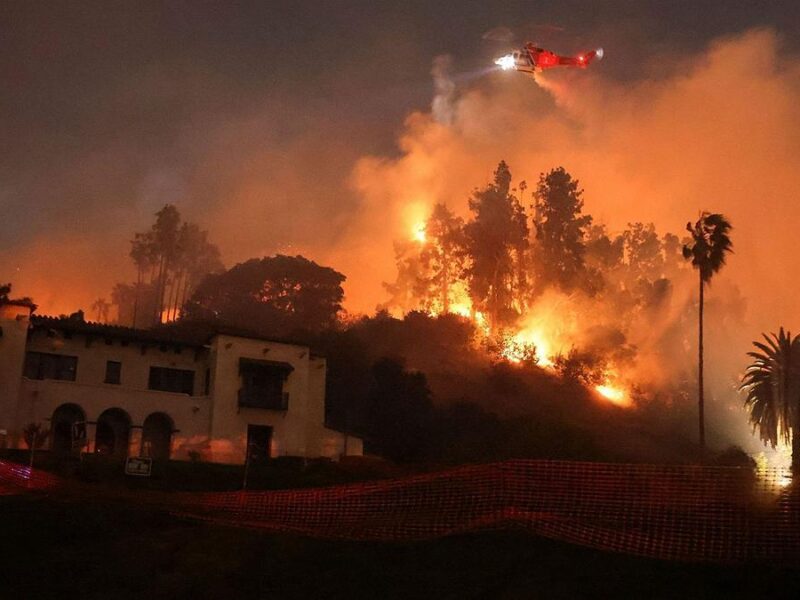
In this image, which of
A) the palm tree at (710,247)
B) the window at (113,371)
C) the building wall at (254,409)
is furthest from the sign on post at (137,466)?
the palm tree at (710,247)

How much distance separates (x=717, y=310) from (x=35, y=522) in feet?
395

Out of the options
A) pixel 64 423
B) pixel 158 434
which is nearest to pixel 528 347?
pixel 158 434

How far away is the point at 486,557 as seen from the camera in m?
16.6

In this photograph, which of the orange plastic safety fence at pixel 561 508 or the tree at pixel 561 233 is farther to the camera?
the tree at pixel 561 233

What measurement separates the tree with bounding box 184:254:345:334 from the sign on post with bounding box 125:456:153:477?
5993 cm

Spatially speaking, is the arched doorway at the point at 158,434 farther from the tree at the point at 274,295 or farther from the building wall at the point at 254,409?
the tree at the point at 274,295

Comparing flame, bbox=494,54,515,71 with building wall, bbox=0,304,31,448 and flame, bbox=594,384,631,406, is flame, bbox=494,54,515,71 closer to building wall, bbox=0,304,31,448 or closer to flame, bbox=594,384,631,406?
building wall, bbox=0,304,31,448

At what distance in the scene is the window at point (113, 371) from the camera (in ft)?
146

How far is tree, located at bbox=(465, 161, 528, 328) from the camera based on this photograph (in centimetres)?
9488

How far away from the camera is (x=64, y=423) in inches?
1672

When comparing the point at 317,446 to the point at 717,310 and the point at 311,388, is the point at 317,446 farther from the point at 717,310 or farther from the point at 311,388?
the point at 717,310

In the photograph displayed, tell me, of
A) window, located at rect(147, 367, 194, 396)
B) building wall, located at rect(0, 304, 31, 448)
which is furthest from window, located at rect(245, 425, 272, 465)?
building wall, located at rect(0, 304, 31, 448)

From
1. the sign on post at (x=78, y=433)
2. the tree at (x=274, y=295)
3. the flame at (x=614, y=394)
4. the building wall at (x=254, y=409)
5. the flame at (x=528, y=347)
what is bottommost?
the sign on post at (x=78, y=433)

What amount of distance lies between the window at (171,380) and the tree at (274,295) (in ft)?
134
